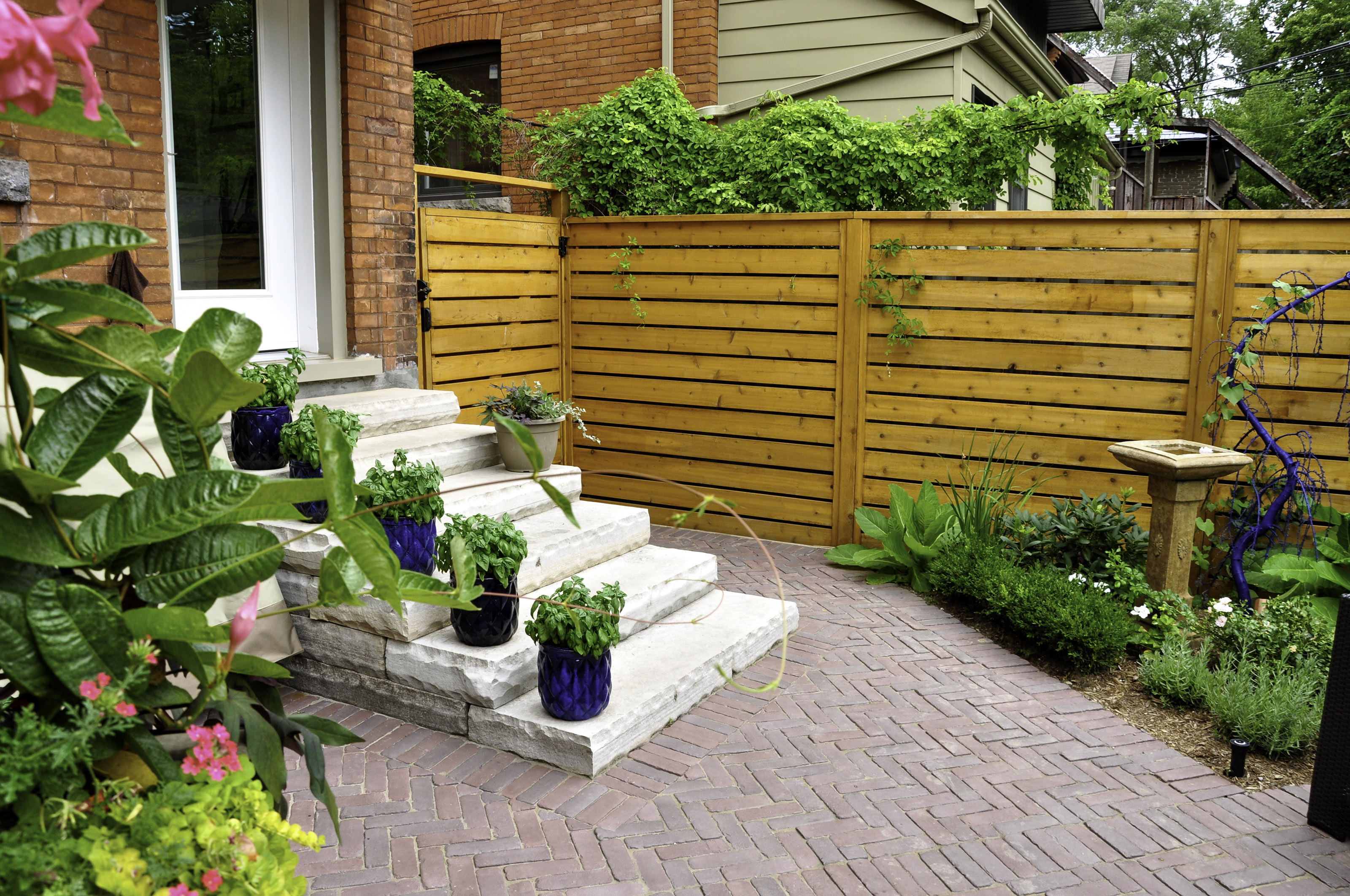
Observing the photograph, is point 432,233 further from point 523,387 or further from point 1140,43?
point 1140,43

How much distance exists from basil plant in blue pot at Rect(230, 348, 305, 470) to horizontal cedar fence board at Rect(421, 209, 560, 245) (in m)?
1.92

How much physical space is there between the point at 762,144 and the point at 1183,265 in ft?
10.0

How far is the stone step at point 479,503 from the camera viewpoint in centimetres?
435

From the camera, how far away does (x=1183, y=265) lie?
230 inches

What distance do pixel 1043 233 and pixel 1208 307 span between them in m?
1.01

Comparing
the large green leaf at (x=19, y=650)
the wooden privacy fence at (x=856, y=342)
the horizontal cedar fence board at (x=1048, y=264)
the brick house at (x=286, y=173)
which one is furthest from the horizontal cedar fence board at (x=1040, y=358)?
the large green leaf at (x=19, y=650)

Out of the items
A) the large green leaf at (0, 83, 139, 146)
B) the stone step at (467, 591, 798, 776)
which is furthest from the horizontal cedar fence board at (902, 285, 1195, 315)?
the large green leaf at (0, 83, 139, 146)

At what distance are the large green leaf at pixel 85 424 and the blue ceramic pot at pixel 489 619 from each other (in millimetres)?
2858

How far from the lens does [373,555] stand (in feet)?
3.42

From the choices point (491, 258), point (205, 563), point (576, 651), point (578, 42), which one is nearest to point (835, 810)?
point (576, 651)

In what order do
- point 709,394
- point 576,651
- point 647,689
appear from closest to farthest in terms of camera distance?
1. point 576,651
2. point 647,689
3. point 709,394

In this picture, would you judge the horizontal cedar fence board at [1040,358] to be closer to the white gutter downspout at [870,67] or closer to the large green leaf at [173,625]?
the white gutter downspout at [870,67]

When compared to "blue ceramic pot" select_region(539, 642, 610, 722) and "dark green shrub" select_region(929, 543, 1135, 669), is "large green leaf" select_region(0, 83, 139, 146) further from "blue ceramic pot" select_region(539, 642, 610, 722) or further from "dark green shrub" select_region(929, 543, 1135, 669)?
"dark green shrub" select_region(929, 543, 1135, 669)

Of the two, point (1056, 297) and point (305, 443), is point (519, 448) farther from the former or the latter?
point (1056, 297)
